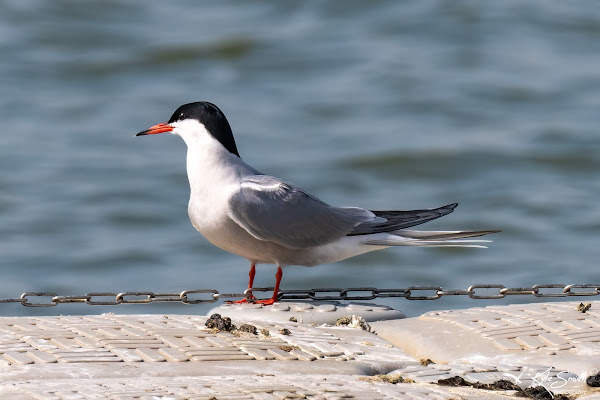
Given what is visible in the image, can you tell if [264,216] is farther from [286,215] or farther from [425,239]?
[425,239]

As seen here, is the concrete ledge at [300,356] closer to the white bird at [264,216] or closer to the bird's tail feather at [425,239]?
the white bird at [264,216]

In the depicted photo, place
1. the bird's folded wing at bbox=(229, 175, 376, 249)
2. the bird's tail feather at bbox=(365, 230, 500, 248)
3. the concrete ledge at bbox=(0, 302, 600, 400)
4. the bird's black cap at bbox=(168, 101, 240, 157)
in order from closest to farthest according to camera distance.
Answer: the concrete ledge at bbox=(0, 302, 600, 400)
the bird's folded wing at bbox=(229, 175, 376, 249)
the bird's black cap at bbox=(168, 101, 240, 157)
the bird's tail feather at bbox=(365, 230, 500, 248)

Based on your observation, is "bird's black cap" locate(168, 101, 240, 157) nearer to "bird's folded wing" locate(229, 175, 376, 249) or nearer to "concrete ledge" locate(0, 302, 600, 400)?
"bird's folded wing" locate(229, 175, 376, 249)

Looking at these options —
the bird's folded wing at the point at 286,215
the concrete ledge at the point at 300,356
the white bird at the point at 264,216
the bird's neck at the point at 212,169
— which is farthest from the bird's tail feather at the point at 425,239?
the bird's neck at the point at 212,169

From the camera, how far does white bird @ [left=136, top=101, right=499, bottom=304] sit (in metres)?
5.43

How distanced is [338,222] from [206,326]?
1158 millimetres

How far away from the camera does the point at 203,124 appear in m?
5.64

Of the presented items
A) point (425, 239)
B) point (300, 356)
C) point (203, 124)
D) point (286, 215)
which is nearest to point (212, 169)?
point (203, 124)

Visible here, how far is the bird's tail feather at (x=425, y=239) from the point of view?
227 inches

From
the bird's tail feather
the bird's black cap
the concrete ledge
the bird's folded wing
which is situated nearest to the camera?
the concrete ledge

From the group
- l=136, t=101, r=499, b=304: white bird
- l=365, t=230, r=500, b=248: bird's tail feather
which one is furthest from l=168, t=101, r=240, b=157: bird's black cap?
l=365, t=230, r=500, b=248: bird's tail feather

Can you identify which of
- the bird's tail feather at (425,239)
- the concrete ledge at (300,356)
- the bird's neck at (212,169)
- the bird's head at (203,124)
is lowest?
the concrete ledge at (300,356)

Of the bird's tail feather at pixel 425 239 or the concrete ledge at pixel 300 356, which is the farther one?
the bird's tail feather at pixel 425 239

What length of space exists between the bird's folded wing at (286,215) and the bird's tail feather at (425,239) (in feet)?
0.48
